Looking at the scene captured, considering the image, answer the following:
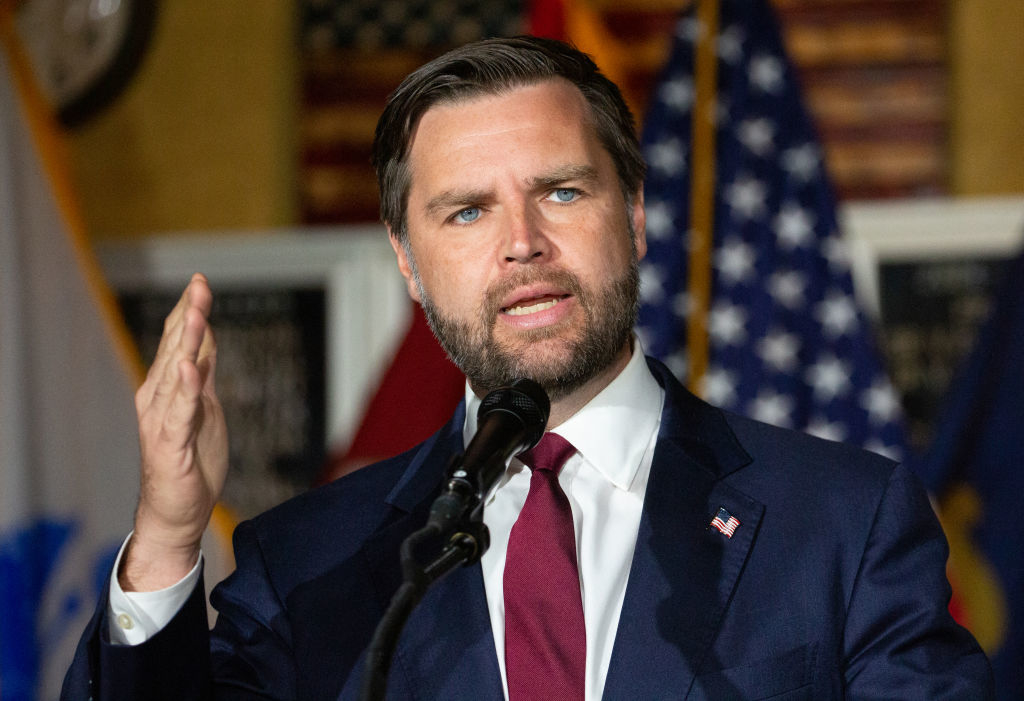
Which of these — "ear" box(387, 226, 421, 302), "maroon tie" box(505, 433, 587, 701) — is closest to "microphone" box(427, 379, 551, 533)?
"maroon tie" box(505, 433, 587, 701)

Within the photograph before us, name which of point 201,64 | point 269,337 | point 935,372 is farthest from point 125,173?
point 935,372

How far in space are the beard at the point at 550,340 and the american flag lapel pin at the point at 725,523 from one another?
24 cm

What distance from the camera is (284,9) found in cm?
379

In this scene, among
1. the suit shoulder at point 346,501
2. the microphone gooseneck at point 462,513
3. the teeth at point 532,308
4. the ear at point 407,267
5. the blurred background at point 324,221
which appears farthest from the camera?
the blurred background at point 324,221

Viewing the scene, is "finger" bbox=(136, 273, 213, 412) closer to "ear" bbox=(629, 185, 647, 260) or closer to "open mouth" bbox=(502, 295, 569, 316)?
"open mouth" bbox=(502, 295, 569, 316)

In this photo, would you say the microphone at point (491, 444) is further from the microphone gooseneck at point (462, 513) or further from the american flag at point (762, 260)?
the american flag at point (762, 260)

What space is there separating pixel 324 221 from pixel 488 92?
2.18 m

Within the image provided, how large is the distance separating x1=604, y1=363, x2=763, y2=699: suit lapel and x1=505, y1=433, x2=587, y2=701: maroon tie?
5cm

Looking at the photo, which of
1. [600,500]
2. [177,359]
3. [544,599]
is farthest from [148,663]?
[600,500]

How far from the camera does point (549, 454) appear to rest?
151cm

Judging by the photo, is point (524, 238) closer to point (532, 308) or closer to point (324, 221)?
point (532, 308)

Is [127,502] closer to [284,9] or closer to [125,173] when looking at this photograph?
[125,173]

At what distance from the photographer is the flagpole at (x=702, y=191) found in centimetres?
303

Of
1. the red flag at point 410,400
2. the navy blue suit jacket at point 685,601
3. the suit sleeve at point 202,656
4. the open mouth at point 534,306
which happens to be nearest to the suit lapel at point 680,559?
the navy blue suit jacket at point 685,601
